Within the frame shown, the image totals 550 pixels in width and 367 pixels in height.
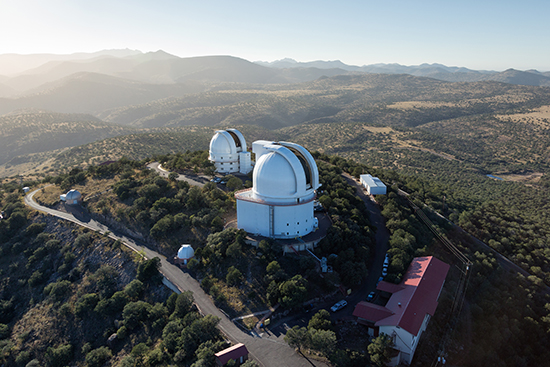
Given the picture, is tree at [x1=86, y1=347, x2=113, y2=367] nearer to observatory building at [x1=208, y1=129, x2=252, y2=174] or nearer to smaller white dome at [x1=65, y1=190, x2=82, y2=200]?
smaller white dome at [x1=65, y1=190, x2=82, y2=200]

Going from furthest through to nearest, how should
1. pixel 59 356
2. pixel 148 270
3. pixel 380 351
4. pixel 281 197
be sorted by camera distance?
1. pixel 148 270
2. pixel 281 197
3. pixel 59 356
4. pixel 380 351

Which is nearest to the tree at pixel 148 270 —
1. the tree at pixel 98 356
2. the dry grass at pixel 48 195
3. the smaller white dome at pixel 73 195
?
the tree at pixel 98 356

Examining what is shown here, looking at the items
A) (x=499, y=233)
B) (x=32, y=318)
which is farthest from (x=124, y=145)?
(x=499, y=233)

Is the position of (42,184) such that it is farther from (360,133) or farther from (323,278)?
(360,133)

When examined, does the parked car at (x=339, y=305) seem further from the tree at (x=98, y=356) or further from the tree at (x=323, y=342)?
the tree at (x=98, y=356)

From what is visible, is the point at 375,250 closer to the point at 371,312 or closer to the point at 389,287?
the point at 389,287

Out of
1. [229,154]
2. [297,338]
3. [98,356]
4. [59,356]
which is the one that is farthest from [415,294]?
[229,154]
